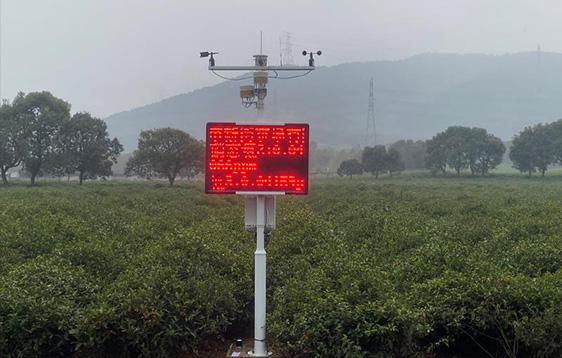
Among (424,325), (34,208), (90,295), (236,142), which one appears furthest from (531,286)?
(34,208)

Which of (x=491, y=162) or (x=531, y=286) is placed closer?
(x=531, y=286)

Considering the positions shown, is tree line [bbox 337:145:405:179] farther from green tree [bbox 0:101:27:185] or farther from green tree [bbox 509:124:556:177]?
green tree [bbox 0:101:27:185]

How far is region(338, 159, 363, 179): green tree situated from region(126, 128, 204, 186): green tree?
114ft

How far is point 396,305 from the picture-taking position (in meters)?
5.73

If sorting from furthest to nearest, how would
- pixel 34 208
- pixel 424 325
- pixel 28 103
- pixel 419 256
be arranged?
pixel 28 103
pixel 34 208
pixel 419 256
pixel 424 325

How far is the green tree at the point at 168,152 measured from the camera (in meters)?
56.0

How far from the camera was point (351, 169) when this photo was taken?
8588cm

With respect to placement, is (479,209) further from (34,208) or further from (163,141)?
(163,141)

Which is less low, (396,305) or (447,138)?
(447,138)

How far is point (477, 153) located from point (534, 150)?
9566 mm

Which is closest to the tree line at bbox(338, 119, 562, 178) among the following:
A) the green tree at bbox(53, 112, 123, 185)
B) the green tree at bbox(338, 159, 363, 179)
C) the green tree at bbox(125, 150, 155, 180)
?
the green tree at bbox(338, 159, 363, 179)

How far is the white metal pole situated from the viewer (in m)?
6.30

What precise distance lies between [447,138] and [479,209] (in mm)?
60511

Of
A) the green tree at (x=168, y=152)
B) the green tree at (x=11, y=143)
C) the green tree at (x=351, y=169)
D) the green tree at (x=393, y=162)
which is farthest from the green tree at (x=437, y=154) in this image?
the green tree at (x=11, y=143)
